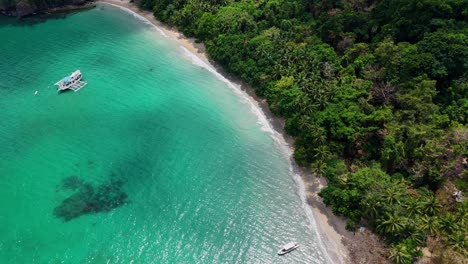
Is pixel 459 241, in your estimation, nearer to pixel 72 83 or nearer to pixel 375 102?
pixel 375 102

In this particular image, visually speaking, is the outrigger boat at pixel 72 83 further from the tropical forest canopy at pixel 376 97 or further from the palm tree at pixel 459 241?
the palm tree at pixel 459 241

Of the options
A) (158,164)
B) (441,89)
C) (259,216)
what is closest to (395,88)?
(441,89)

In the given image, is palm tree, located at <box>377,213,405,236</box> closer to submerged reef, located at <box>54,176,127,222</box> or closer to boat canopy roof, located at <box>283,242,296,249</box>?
boat canopy roof, located at <box>283,242,296,249</box>

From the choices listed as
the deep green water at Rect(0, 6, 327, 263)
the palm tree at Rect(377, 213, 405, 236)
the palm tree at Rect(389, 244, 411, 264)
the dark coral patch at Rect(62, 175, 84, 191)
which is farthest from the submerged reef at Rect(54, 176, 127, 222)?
the palm tree at Rect(389, 244, 411, 264)

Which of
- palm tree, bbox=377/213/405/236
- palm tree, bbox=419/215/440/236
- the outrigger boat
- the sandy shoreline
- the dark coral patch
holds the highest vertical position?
palm tree, bbox=419/215/440/236

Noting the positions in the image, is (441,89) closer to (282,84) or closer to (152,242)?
(282,84)

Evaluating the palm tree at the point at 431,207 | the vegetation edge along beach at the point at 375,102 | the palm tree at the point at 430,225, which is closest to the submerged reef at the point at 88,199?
the vegetation edge along beach at the point at 375,102
